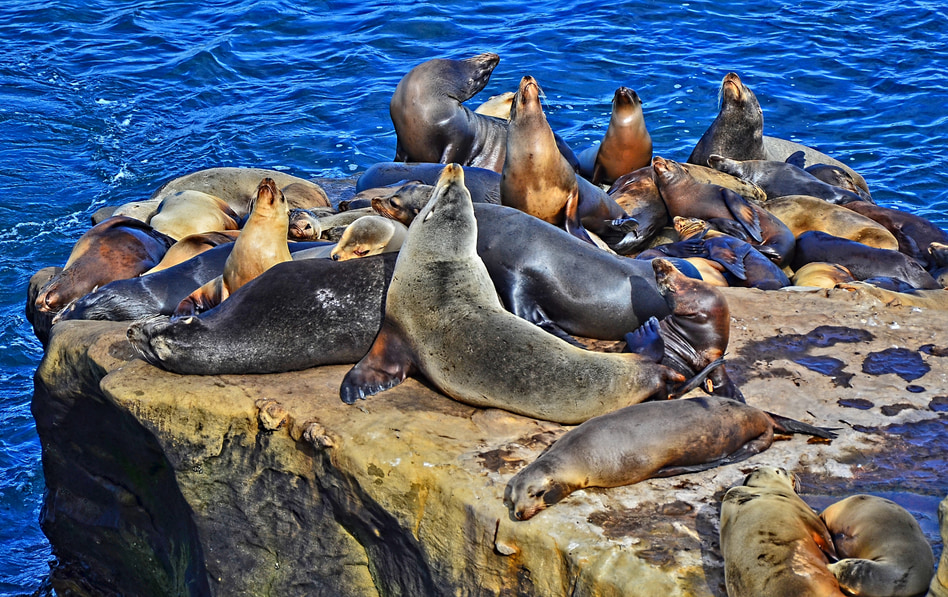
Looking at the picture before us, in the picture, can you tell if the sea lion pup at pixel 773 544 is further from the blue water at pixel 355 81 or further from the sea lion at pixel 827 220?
the blue water at pixel 355 81

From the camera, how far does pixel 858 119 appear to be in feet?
40.9

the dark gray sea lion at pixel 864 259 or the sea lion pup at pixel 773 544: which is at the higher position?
the sea lion pup at pixel 773 544

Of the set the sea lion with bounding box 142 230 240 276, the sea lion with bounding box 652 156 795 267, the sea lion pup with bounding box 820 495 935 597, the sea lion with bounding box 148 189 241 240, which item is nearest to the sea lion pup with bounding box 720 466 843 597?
the sea lion pup with bounding box 820 495 935 597

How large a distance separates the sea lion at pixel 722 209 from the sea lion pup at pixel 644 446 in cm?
312

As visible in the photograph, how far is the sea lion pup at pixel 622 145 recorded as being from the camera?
8.34 m

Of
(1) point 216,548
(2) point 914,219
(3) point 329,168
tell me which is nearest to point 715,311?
(1) point 216,548

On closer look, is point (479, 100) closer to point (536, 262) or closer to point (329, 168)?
point (329, 168)

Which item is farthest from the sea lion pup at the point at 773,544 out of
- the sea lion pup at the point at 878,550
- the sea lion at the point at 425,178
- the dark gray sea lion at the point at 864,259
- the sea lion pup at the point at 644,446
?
the sea lion at the point at 425,178

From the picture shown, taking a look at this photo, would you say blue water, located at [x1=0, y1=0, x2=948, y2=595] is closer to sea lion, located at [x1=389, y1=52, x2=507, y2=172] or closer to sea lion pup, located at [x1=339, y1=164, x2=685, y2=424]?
sea lion, located at [x1=389, y1=52, x2=507, y2=172]

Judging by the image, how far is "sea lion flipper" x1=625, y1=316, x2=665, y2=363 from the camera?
4.63m

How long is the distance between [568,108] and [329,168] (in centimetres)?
335

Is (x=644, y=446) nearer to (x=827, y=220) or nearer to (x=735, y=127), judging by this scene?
(x=827, y=220)

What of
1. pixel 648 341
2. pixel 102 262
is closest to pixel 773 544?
pixel 648 341

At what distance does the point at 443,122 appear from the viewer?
8.78m
